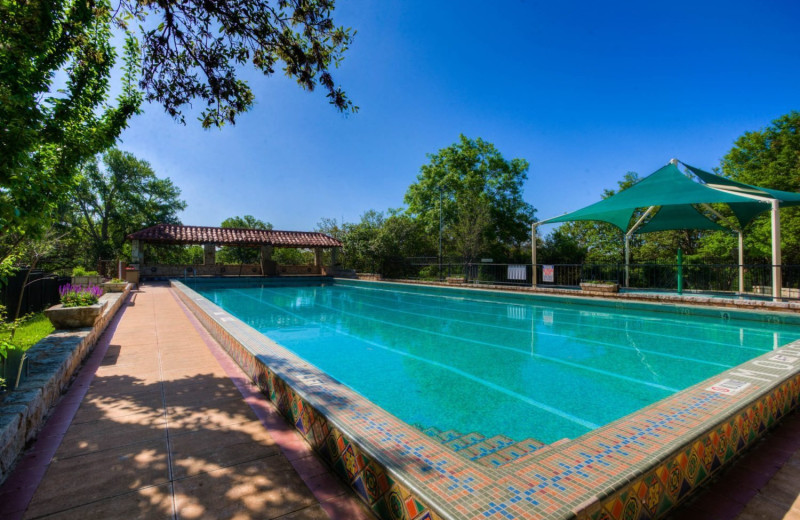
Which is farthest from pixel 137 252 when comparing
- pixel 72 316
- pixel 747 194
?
pixel 747 194

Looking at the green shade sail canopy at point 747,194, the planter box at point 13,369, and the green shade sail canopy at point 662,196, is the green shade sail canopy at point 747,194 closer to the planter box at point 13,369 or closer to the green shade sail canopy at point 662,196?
the green shade sail canopy at point 662,196

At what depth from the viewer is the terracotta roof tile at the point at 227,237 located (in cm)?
2048

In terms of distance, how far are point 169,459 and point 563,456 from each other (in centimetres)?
227

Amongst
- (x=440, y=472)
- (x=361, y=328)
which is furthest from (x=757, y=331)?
(x=440, y=472)

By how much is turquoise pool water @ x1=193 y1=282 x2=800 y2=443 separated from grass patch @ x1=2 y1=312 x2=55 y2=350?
11.5ft

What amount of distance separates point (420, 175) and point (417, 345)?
76.4 feet

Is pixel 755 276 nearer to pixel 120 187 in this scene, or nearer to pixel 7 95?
pixel 7 95

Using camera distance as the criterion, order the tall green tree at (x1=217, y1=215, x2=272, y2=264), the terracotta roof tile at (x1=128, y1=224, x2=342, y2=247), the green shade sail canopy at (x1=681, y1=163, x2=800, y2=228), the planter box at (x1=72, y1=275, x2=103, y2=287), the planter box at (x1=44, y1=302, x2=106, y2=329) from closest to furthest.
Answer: the planter box at (x1=44, y1=302, x2=106, y2=329) → the green shade sail canopy at (x1=681, y1=163, x2=800, y2=228) → the planter box at (x1=72, y1=275, x2=103, y2=287) → the terracotta roof tile at (x1=128, y1=224, x2=342, y2=247) → the tall green tree at (x1=217, y1=215, x2=272, y2=264)

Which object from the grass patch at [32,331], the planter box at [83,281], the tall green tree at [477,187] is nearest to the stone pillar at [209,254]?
the planter box at [83,281]

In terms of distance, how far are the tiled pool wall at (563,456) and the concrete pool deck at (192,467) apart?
12 centimetres

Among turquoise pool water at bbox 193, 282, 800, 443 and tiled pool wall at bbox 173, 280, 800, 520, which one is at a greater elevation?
tiled pool wall at bbox 173, 280, 800, 520

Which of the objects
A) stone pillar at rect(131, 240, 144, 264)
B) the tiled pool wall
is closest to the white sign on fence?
the tiled pool wall

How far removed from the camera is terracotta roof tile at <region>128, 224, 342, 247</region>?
20484mm

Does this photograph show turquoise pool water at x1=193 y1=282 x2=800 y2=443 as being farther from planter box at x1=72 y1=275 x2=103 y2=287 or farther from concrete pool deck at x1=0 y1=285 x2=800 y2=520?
planter box at x1=72 y1=275 x2=103 y2=287
